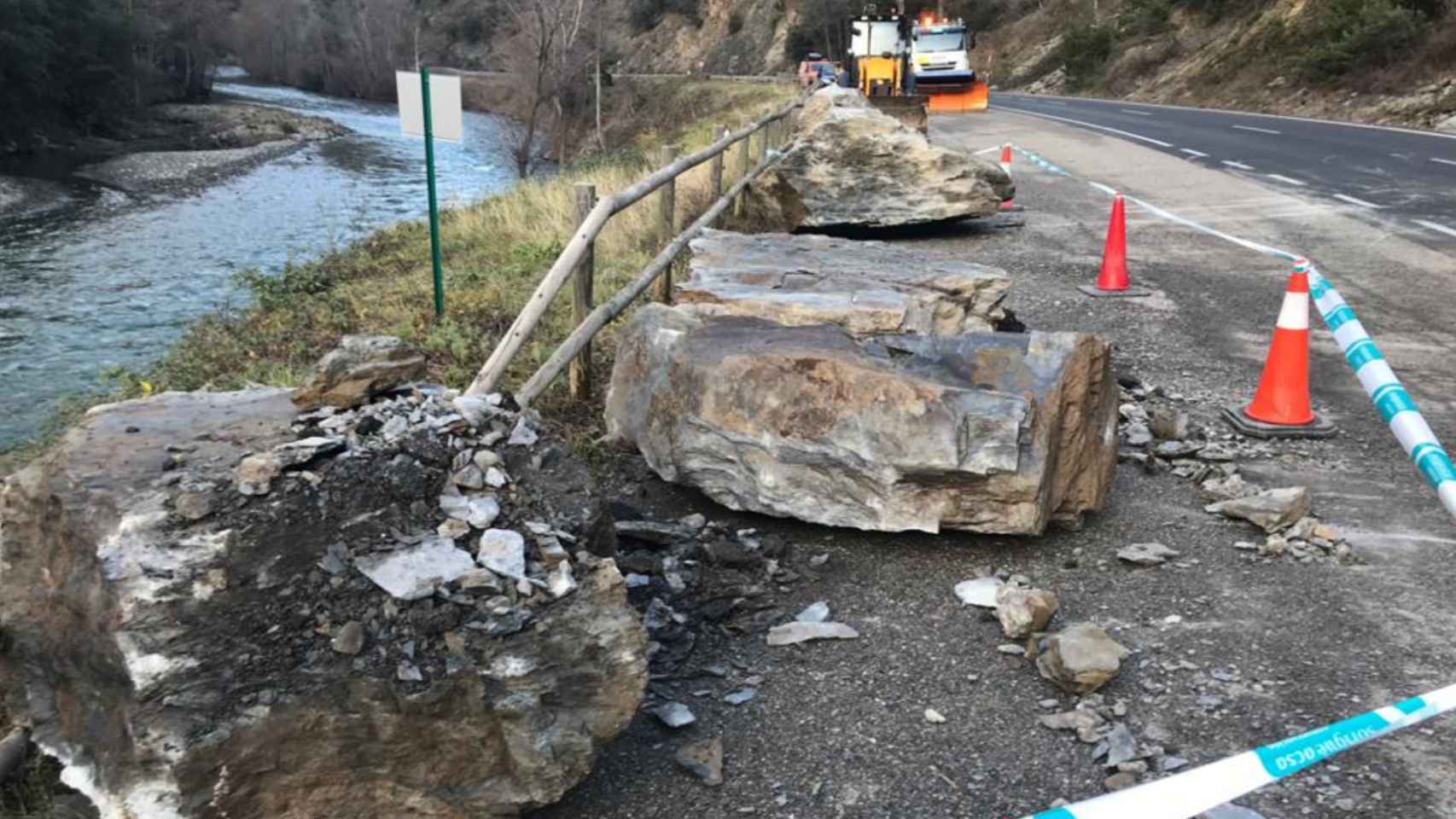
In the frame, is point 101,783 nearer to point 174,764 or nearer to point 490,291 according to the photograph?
point 174,764

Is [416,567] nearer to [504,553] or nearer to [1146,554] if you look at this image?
[504,553]

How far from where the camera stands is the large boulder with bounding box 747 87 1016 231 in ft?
33.5

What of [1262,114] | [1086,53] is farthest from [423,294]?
[1086,53]

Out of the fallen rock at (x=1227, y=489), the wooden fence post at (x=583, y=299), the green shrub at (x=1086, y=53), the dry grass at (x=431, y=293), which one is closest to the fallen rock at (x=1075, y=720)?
the fallen rock at (x=1227, y=489)

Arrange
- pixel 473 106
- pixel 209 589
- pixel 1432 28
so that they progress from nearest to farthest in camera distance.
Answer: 1. pixel 209 589
2. pixel 1432 28
3. pixel 473 106

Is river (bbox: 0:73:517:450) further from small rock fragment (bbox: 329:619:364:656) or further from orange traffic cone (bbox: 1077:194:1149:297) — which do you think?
orange traffic cone (bbox: 1077:194:1149:297)

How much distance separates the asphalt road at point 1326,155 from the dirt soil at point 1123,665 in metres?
6.17

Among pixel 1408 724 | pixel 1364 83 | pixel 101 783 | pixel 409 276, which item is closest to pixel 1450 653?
pixel 1408 724

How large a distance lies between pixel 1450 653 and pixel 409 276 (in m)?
9.16

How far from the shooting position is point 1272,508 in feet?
13.7

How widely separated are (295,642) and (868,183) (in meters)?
8.62

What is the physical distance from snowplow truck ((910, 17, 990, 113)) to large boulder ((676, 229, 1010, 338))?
74.7ft

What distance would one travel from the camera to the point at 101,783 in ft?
8.05

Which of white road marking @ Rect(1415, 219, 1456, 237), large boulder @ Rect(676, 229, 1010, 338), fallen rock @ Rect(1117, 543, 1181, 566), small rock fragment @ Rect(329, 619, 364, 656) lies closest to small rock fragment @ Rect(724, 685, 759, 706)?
small rock fragment @ Rect(329, 619, 364, 656)
